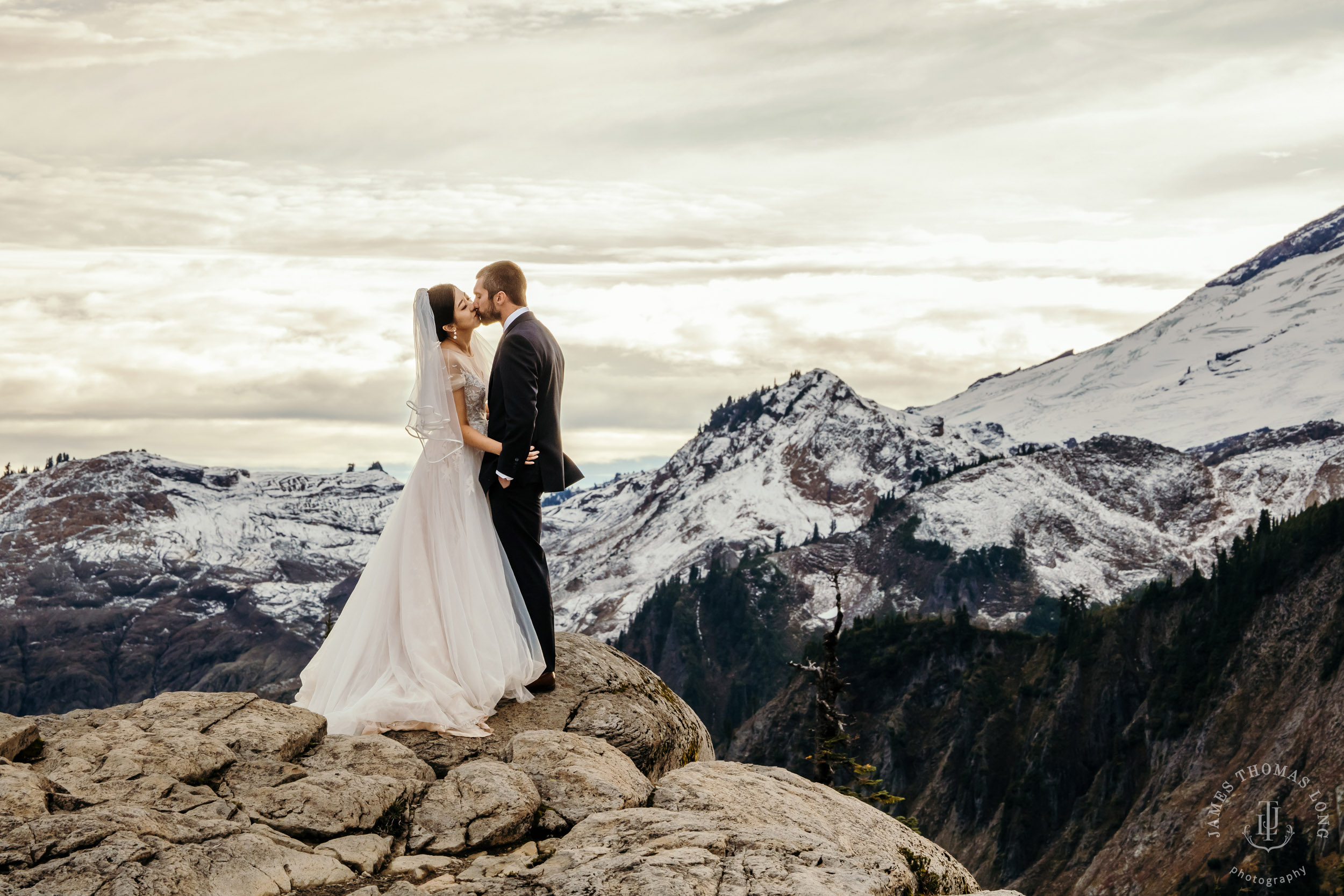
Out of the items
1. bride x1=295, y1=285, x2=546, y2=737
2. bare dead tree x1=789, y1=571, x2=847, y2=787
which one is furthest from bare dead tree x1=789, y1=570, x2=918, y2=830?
bride x1=295, y1=285, x2=546, y2=737

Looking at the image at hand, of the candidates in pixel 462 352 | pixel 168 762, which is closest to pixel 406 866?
pixel 168 762

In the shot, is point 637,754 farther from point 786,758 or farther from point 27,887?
point 786,758

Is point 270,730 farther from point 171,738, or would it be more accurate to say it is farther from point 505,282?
point 505,282

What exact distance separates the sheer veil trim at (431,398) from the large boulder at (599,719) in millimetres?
2737

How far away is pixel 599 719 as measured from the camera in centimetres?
1201

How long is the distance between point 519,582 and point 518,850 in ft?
13.2

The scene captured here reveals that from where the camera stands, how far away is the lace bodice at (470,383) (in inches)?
476

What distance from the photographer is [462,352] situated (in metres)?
12.2

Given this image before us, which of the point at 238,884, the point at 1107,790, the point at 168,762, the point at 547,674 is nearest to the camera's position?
the point at 238,884

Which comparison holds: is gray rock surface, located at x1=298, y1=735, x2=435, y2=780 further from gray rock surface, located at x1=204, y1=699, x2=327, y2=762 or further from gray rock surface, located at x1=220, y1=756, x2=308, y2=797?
gray rock surface, located at x1=220, y1=756, x2=308, y2=797

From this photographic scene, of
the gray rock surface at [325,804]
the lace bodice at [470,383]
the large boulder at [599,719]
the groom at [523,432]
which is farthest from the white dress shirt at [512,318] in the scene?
the gray rock surface at [325,804]

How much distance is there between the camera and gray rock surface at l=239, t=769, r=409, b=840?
8422 millimetres

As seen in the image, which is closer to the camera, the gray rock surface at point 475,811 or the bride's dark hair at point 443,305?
the gray rock surface at point 475,811

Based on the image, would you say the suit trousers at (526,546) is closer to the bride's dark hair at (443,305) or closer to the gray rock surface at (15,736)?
the bride's dark hair at (443,305)
